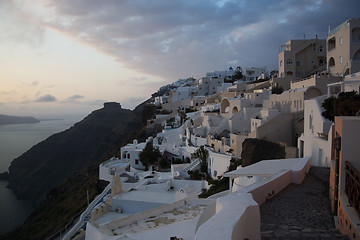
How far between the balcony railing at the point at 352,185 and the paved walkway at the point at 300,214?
20.3 inches

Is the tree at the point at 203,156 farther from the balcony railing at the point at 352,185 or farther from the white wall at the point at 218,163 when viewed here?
the balcony railing at the point at 352,185

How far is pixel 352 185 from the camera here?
12.9 ft

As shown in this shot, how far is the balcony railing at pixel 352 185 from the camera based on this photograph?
3633mm

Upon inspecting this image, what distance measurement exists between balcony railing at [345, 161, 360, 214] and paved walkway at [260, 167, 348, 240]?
0.52 m

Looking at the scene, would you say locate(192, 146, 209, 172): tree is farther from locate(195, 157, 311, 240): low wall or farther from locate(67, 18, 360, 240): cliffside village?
locate(195, 157, 311, 240): low wall

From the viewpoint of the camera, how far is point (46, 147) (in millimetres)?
62938

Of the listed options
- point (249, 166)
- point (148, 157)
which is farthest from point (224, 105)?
point (249, 166)

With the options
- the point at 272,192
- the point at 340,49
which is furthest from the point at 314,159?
the point at 340,49

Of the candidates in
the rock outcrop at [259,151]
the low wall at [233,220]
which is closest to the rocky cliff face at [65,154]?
the rock outcrop at [259,151]

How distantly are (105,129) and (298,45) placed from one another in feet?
173

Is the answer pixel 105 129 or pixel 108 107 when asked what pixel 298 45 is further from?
pixel 108 107

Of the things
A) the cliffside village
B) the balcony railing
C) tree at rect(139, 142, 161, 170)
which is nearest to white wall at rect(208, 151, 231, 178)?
the cliffside village

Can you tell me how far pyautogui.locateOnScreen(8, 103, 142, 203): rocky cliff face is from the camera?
52400 millimetres

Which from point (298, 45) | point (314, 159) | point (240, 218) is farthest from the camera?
point (298, 45)
